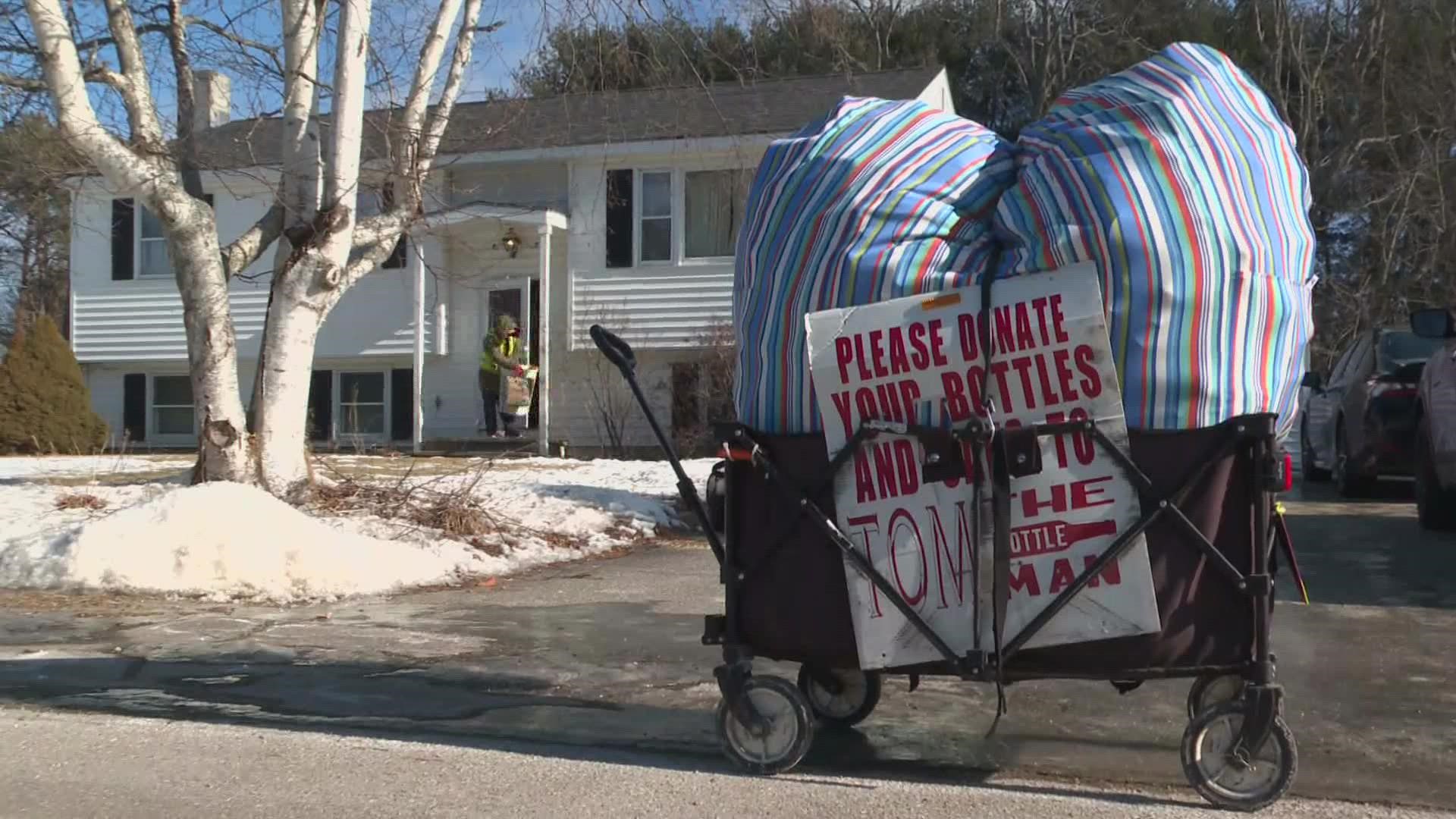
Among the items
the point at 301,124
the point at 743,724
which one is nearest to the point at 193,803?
the point at 743,724

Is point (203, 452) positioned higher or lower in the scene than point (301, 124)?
lower

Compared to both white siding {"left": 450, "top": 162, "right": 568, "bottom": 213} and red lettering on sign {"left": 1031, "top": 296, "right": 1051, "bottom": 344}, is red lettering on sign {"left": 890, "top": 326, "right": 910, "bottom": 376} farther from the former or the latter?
white siding {"left": 450, "top": 162, "right": 568, "bottom": 213}

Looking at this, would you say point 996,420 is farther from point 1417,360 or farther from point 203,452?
point 1417,360

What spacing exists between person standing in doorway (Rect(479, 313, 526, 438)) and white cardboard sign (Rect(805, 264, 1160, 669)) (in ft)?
49.1

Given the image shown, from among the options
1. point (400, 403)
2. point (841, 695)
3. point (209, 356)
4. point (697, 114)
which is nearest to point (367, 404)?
point (400, 403)

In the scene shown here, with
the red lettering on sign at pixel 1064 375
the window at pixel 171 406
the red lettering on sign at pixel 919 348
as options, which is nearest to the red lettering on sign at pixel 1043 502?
the red lettering on sign at pixel 1064 375

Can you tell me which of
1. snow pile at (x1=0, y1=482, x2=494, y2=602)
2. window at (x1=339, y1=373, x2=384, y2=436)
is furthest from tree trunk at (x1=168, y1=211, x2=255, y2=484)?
window at (x1=339, y1=373, x2=384, y2=436)

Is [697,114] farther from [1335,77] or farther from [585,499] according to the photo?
[1335,77]

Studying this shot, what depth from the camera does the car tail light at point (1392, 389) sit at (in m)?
12.0

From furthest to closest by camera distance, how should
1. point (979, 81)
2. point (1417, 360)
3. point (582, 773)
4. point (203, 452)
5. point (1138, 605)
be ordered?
1. point (979, 81)
2. point (1417, 360)
3. point (203, 452)
4. point (582, 773)
5. point (1138, 605)

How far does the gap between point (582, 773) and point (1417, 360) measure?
9.99m

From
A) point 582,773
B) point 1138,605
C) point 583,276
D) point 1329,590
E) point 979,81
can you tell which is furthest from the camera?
point 979,81

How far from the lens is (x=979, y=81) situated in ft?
99.2

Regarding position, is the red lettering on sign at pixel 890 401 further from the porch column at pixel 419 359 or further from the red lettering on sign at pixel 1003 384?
the porch column at pixel 419 359
